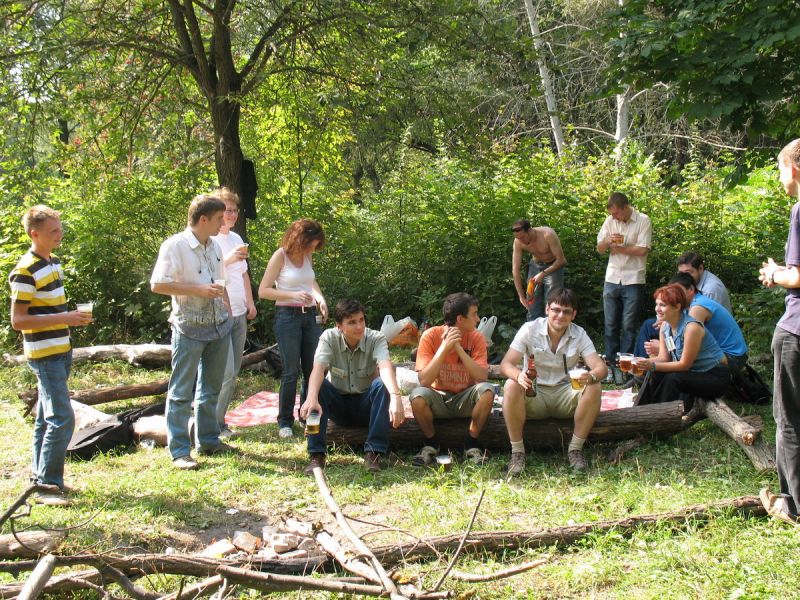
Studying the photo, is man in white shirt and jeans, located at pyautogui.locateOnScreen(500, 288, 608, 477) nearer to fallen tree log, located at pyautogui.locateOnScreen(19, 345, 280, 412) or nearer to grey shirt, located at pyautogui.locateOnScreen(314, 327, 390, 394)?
grey shirt, located at pyautogui.locateOnScreen(314, 327, 390, 394)

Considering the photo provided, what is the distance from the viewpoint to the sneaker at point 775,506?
3695mm

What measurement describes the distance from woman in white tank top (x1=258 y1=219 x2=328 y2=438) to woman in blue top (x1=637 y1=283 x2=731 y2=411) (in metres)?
2.46

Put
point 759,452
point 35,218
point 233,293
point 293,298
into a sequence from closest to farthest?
1. point 35,218
2. point 759,452
3. point 293,298
4. point 233,293

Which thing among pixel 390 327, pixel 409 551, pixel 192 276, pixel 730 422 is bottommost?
pixel 409 551

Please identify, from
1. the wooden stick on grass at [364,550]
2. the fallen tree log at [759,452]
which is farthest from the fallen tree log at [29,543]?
the fallen tree log at [759,452]

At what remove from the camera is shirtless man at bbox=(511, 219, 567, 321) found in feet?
26.6

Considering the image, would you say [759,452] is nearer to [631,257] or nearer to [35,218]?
[631,257]

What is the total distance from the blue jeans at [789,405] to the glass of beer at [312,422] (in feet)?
8.85

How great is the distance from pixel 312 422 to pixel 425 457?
816mm

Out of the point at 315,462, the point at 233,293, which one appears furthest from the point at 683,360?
the point at 233,293

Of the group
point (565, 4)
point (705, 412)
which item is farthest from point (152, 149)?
point (565, 4)

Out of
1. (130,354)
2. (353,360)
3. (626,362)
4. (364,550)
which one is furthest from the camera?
(130,354)

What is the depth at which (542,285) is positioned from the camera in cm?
831

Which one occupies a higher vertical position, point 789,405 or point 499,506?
point 789,405
